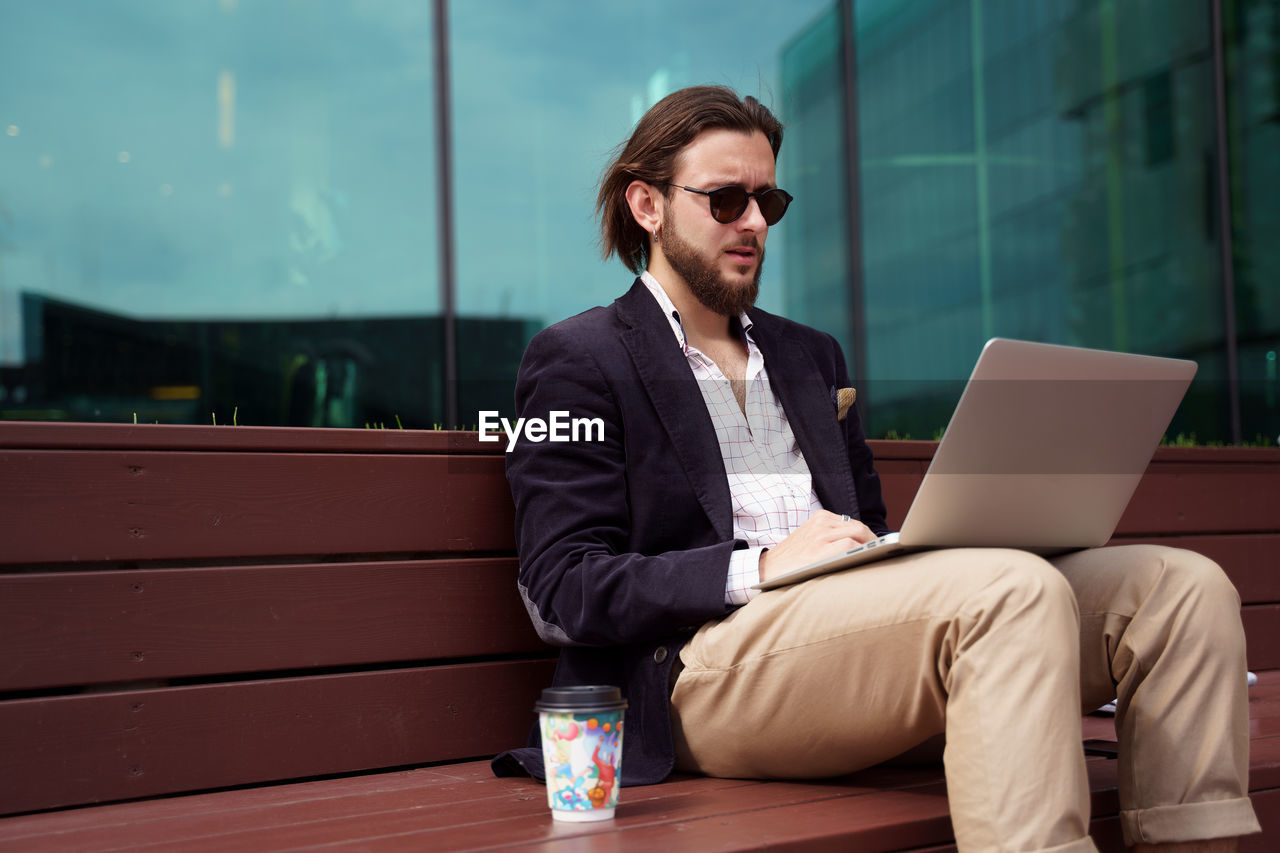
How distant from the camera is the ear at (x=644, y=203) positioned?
2645mm

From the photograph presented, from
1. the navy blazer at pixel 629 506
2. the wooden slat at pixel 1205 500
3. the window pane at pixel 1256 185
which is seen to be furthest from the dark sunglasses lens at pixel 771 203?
the window pane at pixel 1256 185

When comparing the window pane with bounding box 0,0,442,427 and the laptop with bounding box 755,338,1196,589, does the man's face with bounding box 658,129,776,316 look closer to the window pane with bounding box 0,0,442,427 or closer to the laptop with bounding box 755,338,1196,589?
the laptop with bounding box 755,338,1196,589

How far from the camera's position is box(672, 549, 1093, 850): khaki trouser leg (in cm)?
157

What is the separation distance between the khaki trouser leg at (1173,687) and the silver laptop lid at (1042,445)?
0.14m

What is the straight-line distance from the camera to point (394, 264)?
5.31 metres

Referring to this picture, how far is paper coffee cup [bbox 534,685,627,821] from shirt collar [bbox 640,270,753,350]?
0.90 m

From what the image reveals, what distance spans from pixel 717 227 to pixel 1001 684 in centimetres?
122

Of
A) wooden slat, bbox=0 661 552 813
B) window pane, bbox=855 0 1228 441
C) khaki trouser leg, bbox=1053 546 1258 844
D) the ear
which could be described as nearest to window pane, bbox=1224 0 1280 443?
window pane, bbox=855 0 1228 441

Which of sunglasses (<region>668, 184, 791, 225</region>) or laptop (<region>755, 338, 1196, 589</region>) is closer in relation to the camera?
laptop (<region>755, 338, 1196, 589</region>)

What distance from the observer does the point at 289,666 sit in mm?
2270

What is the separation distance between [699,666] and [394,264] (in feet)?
12.1

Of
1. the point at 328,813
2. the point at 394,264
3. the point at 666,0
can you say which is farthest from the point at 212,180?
the point at 328,813

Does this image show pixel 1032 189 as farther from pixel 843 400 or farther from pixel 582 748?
pixel 582 748

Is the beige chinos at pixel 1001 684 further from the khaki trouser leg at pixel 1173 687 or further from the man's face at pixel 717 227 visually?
the man's face at pixel 717 227
